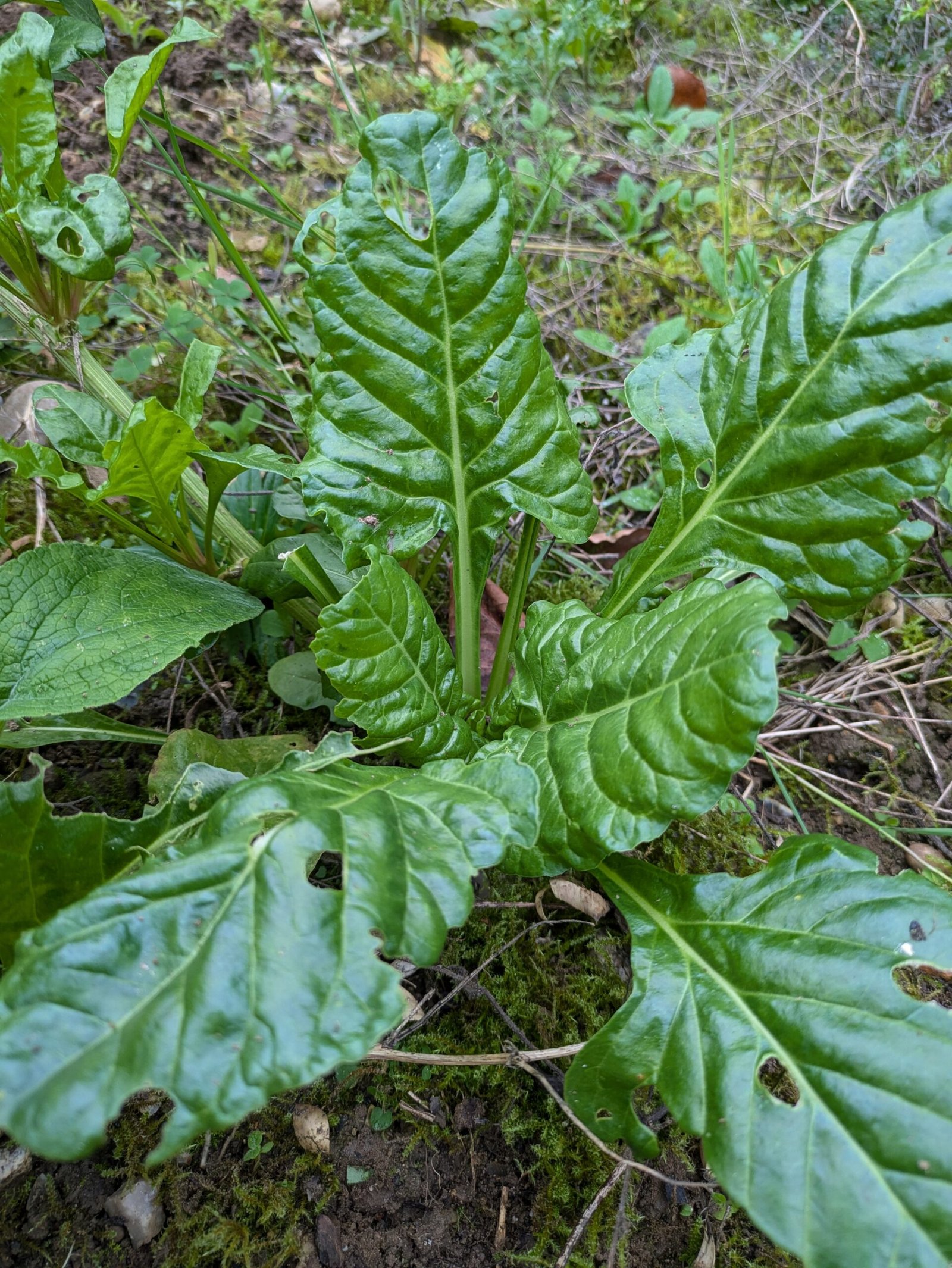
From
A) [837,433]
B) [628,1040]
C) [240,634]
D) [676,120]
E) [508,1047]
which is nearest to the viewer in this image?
[628,1040]

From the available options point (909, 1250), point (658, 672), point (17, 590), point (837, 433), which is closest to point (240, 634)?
point (17, 590)

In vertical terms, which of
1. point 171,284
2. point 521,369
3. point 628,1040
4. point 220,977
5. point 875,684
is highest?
point 171,284

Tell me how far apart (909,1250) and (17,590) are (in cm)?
154

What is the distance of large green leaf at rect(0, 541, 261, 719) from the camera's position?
4.09 feet


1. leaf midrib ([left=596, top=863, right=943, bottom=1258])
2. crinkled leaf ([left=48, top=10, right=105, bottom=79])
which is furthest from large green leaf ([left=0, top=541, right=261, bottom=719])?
crinkled leaf ([left=48, top=10, right=105, bottom=79])

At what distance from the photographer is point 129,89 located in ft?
4.48

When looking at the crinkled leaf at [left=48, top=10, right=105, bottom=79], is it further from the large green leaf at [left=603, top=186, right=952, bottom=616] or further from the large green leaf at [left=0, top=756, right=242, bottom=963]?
the large green leaf at [left=0, top=756, right=242, bottom=963]

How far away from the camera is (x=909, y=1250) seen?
874 millimetres

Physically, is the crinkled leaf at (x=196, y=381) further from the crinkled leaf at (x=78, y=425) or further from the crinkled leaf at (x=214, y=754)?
the crinkled leaf at (x=214, y=754)

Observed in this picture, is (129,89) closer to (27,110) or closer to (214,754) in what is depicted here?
(27,110)

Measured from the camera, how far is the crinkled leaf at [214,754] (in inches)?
55.5

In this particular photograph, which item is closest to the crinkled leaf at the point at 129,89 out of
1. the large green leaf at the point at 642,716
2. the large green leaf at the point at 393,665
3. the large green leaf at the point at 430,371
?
the large green leaf at the point at 430,371

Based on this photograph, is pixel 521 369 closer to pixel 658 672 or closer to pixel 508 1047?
pixel 658 672

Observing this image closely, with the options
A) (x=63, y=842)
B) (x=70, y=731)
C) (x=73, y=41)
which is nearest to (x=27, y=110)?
(x=73, y=41)
